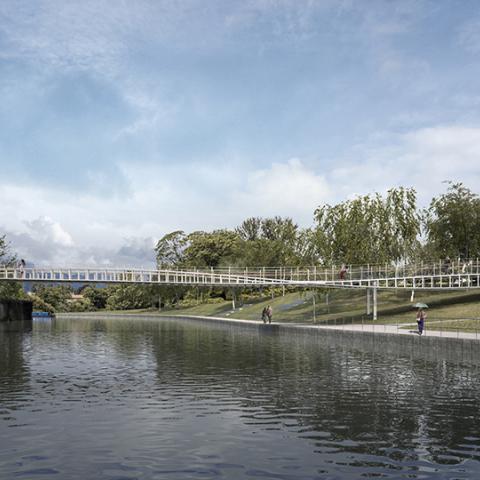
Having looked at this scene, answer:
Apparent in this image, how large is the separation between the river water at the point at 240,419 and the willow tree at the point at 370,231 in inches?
1519

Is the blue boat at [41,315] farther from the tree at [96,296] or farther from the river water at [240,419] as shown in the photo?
the river water at [240,419]

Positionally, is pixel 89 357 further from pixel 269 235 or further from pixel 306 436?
pixel 269 235

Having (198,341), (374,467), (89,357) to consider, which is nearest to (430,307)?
(198,341)

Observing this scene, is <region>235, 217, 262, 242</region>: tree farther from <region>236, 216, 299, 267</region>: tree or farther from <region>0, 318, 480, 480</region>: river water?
<region>0, 318, 480, 480</region>: river water

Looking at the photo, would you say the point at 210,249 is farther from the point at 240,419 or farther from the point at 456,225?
the point at 240,419

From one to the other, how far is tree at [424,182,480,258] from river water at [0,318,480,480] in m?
39.8

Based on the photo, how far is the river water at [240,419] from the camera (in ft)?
50.2

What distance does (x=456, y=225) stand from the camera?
2918 inches

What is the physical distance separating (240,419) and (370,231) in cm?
5915

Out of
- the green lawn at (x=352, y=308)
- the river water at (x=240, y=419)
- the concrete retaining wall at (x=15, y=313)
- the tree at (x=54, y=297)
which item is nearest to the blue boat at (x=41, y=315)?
the concrete retaining wall at (x=15, y=313)

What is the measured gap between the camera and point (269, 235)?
15088cm

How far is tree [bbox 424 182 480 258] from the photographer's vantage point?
73.3 m

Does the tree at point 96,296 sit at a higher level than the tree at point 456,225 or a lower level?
lower

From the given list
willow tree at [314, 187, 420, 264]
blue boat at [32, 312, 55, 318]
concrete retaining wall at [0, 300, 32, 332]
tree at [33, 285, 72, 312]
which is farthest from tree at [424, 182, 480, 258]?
tree at [33, 285, 72, 312]
